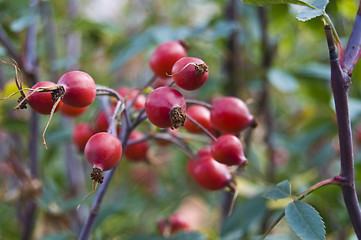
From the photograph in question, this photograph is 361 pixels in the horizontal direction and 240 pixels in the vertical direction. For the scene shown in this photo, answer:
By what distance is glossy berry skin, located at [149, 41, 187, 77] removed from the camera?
36.7 inches

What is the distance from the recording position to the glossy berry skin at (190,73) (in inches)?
28.2

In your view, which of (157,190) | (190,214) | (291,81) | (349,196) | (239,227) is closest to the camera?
(349,196)

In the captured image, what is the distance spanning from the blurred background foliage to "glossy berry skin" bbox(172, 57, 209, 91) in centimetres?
46

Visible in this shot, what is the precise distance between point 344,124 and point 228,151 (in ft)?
0.83

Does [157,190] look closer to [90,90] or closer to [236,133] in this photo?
[236,133]

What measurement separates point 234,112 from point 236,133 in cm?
9

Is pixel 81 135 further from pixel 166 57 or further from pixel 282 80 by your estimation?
pixel 282 80

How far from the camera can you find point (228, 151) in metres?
0.83

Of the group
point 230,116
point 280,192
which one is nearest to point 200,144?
point 230,116

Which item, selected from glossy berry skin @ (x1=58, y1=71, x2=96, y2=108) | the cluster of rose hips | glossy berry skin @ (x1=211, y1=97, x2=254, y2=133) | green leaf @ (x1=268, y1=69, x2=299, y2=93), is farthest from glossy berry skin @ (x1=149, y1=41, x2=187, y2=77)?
green leaf @ (x1=268, y1=69, x2=299, y2=93)

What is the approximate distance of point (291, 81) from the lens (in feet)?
5.28

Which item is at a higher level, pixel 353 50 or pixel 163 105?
pixel 353 50

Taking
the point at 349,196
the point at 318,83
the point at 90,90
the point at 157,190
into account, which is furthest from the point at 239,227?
the point at 157,190

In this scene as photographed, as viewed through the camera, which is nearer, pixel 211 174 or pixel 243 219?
pixel 211 174
